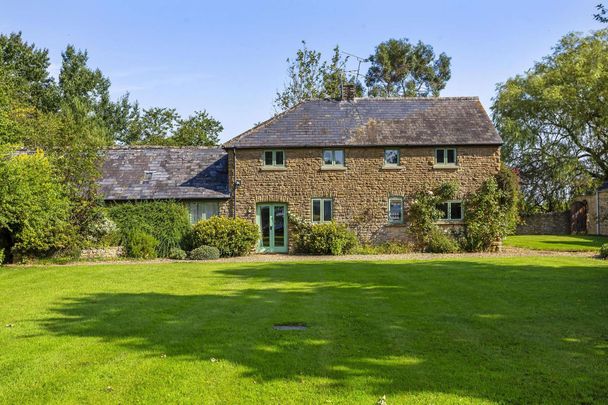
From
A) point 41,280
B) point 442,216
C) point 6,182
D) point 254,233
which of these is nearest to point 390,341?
point 41,280

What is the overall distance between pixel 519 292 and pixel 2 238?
64.7 feet

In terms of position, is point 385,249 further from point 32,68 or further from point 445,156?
point 32,68

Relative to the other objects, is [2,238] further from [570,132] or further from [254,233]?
[570,132]

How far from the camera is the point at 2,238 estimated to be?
21266mm

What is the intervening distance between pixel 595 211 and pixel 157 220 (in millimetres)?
30871

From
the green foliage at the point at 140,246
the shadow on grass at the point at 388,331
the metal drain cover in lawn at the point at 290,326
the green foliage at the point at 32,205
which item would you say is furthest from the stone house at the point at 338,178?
the metal drain cover in lawn at the point at 290,326

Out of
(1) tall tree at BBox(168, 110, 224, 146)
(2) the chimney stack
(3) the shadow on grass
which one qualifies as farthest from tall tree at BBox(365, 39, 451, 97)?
(3) the shadow on grass

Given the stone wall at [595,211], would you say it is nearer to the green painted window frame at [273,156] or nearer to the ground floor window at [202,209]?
the green painted window frame at [273,156]

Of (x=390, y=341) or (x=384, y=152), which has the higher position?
(x=384, y=152)

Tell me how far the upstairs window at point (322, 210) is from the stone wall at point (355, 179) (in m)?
0.23

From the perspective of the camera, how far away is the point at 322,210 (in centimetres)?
2583

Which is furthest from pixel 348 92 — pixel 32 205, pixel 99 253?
pixel 32 205

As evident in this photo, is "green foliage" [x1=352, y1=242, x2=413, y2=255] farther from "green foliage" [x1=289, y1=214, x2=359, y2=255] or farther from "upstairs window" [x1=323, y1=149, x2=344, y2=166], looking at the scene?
"upstairs window" [x1=323, y1=149, x2=344, y2=166]

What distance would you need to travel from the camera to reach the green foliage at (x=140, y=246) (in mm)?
22719
